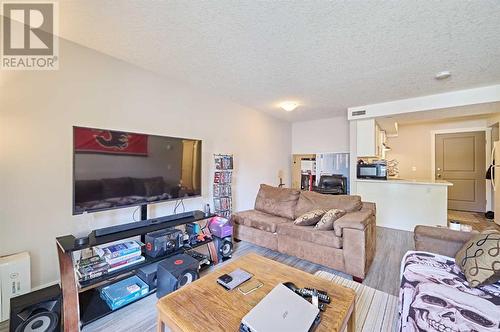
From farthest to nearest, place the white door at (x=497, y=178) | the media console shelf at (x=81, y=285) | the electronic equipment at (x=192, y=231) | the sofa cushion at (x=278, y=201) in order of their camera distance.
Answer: the white door at (x=497, y=178) < the sofa cushion at (x=278, y=201) < the electronic equipment at (x=192, y=231) < the media console shelf at (x=81, y=285)

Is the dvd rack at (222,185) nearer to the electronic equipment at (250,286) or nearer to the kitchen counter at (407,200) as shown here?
the electronic equipment at (250,286)

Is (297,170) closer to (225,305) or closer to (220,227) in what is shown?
(220,227)

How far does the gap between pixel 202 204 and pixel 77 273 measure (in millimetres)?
1930

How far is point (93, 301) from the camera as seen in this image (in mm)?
1843

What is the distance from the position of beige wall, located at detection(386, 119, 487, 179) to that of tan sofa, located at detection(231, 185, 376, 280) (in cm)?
435

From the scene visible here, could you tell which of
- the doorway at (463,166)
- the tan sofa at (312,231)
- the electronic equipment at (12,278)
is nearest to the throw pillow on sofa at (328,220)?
the tan sofa at (312,231)

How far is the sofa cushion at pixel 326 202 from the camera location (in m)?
2.84

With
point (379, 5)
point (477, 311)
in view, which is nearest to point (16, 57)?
point (379, 5)

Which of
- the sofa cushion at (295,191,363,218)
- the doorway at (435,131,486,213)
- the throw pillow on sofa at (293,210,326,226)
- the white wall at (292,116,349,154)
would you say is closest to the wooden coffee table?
the throw pillow on sofa at (293,210,326,226)

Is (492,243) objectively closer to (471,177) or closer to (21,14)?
(21,14)

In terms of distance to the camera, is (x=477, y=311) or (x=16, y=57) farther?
Result: (x=16, y=57)

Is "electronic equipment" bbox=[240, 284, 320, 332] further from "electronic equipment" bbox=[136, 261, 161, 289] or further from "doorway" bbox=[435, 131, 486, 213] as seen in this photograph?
"doorway" bbox=[435, 131, 486, 213]

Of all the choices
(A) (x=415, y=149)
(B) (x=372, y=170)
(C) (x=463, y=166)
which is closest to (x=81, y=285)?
(B) (x=372, y=170)

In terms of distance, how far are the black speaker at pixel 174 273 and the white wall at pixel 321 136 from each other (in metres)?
4.52
